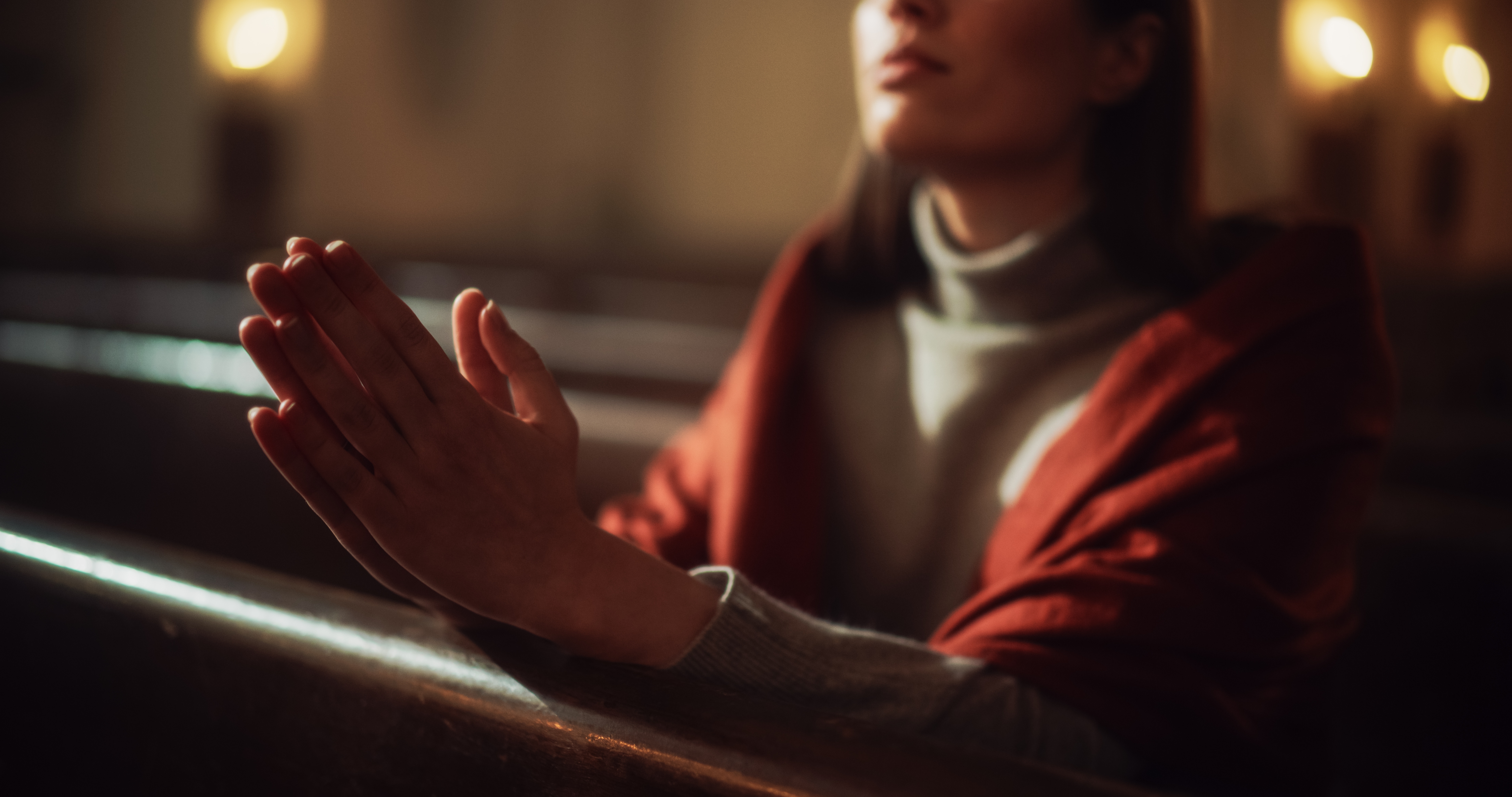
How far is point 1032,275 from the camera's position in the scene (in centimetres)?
66

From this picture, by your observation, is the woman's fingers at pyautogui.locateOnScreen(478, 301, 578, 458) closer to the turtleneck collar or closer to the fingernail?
the fingernail

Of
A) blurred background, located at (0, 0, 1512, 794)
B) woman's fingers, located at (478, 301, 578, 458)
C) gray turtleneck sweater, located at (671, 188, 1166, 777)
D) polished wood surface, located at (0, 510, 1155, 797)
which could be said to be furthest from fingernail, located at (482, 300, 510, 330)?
blurred background, located at (0, 0, 1512, 794)

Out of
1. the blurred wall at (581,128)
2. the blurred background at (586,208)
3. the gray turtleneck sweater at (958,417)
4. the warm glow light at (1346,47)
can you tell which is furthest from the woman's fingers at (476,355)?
the warm glow light at (1346,47)

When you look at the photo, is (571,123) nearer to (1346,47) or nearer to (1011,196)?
(1346,47)

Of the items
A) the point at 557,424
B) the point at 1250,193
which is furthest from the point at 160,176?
the point at 557,424

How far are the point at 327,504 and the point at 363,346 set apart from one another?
7 centimetres

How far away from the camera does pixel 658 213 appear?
106 inches

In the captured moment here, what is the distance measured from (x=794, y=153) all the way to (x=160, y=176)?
2162mm

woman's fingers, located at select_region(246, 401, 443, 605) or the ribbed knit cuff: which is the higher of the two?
woman's fingers, located at select_region(246, 401, 443, 605)

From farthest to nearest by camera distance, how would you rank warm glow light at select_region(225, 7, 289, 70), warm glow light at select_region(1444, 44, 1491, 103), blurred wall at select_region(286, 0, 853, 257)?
warm glow light at select_region(225, 7, 289, 70), blurred wall at select_region(286, 0, 853, 257), warm glow light at select_region(1444, 44, 1491, 103)

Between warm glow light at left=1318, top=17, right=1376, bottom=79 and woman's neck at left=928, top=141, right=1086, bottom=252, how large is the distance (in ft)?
5.97

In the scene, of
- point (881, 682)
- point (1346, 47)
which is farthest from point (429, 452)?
point (1346, 47)

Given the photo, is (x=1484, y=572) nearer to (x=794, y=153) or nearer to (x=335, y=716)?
(x=335, y=716)

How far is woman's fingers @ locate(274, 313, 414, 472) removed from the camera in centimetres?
35
